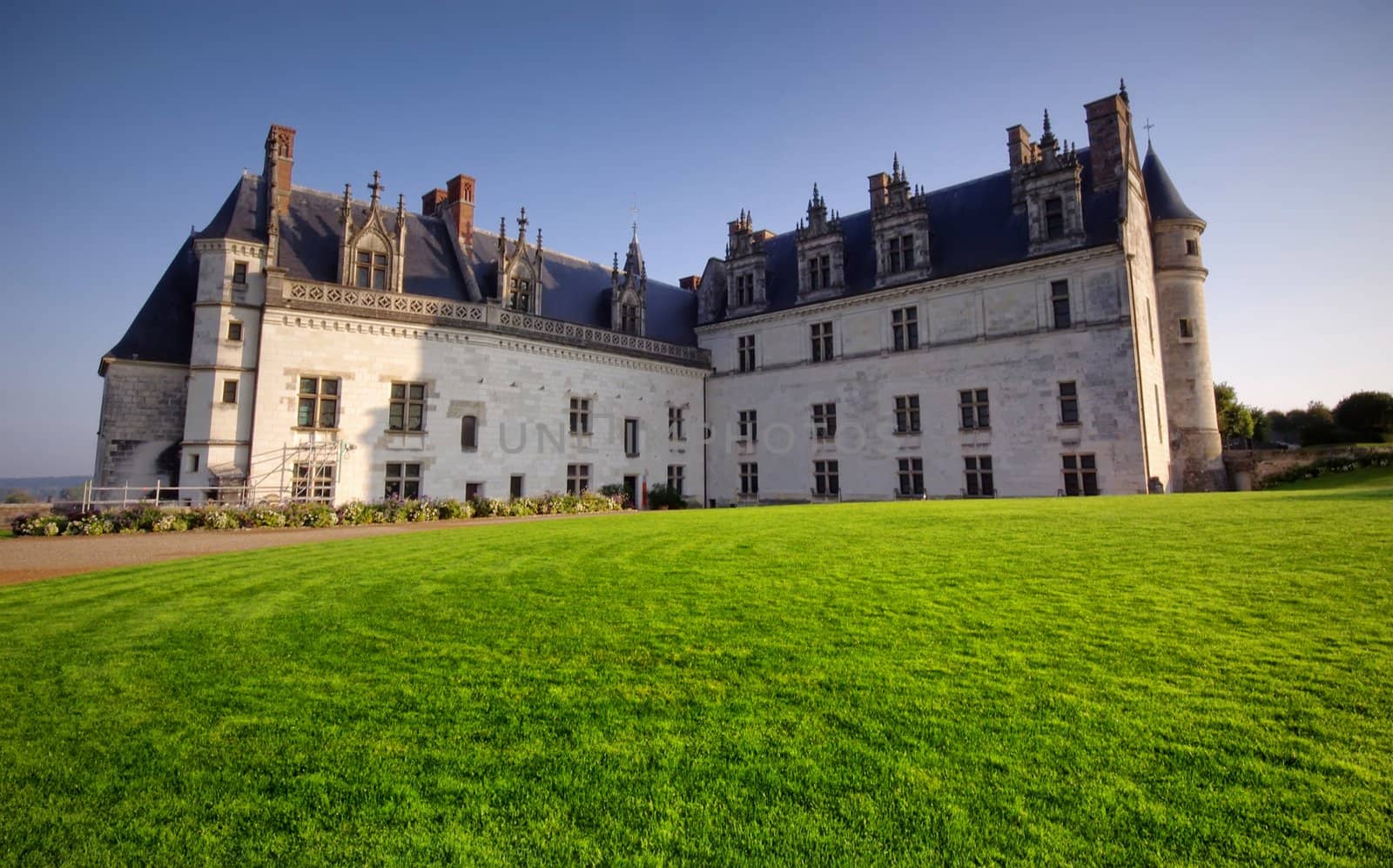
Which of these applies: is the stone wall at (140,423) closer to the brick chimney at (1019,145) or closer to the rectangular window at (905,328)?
the rectangular window at (905,328)

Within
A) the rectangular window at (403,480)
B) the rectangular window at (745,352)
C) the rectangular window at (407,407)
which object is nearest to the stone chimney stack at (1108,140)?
the rectangular window at (745,352)

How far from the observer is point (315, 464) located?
807 inches

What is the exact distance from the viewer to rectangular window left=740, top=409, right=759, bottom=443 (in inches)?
1236

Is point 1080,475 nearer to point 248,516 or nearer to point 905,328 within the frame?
point 905,328

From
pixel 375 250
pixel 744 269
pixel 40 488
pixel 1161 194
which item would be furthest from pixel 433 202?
pixel 40 488

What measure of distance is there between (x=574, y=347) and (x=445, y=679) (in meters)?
23.2

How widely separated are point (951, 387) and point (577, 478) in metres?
15.2

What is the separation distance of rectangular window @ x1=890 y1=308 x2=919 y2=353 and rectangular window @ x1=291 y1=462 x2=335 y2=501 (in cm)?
2137

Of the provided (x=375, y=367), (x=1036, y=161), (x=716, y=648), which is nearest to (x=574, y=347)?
(x=375, y=367)

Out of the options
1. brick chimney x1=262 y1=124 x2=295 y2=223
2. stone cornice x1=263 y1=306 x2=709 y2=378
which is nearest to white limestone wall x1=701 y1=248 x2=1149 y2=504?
stone cornice x1=263 y1=306 x2=709 y2=378

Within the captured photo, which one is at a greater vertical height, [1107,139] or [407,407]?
[1107,139]

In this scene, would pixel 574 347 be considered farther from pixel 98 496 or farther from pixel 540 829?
pixel 540 829

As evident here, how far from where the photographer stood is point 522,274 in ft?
88.2

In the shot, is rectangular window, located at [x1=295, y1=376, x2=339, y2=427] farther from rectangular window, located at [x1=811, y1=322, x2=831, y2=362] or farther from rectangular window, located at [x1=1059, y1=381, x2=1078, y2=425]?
rectangular window, located at [x1=1059, y1=381, x2=1078, y2=425]
